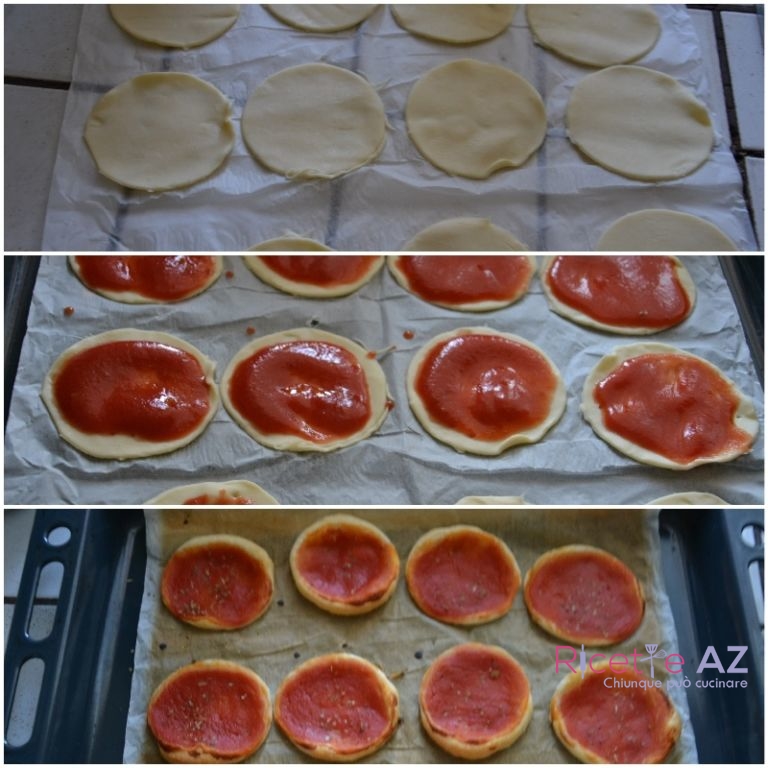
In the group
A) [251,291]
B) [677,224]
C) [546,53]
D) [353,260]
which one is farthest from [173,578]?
[546,53]

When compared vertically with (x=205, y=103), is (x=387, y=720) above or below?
below

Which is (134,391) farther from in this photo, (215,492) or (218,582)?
(218,582)

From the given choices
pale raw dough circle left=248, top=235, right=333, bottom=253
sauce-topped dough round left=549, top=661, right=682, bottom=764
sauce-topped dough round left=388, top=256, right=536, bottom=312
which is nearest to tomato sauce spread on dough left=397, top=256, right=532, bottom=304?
sauce-topped dough round left=388, top=256, right=536, bottom=312

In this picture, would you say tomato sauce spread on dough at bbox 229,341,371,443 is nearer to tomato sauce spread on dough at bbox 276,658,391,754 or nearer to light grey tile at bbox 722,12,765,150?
tomato sauce spread on dough at bbox 276,658,391,754

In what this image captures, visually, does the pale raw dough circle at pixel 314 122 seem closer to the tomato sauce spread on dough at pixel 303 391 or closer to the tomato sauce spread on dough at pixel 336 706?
the tomato sauce spread on dough at pixel 303 391

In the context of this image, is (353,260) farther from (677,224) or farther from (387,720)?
(387,720)

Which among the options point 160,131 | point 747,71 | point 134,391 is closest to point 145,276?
point 134,391
